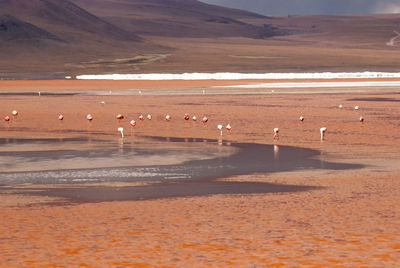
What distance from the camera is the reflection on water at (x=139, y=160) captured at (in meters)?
15.9

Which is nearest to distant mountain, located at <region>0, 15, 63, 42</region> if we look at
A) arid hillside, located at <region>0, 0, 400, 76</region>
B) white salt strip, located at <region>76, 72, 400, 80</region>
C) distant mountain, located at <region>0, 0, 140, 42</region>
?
arid hillside, located at <region>0, 0, 400, 76</region>

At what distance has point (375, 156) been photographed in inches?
737

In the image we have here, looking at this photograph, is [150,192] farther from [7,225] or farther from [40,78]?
[40,78]

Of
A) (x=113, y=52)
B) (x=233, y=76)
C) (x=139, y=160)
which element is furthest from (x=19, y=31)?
(x=139, y=160)

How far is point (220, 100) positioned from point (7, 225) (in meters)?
31.2

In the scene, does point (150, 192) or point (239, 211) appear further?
point (150, 192)

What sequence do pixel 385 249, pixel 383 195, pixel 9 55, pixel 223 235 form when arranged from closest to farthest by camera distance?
pixel 385 249, pixel 223 235, pixel 383 195, pixel 9 55

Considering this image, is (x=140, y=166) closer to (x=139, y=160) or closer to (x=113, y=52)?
(x=139, y=160)

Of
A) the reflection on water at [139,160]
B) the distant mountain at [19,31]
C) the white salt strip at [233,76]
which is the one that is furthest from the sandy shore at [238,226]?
the distant mountain at [19,31]

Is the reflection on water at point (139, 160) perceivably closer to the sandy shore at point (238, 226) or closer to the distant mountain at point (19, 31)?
the sandy shore at point (238, 226)

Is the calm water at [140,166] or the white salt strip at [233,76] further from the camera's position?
the white salt strip at [233,76]

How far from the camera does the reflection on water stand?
1586cm

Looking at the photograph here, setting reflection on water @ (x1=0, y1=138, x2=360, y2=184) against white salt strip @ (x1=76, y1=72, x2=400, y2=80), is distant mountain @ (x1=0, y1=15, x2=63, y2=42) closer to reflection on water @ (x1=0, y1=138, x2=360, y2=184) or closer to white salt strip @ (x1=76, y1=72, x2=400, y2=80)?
white salt strip @ (x1=76, y1=72, x2=400, y2=80)

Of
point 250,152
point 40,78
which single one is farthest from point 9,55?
point 250,152
